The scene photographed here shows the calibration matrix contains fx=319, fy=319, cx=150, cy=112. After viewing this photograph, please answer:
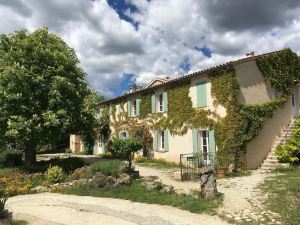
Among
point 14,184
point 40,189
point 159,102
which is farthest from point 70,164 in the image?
point 159,102

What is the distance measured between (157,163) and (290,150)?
7879mm

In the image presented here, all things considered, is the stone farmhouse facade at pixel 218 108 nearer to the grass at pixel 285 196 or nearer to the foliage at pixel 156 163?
the foliage at pixel 156 163

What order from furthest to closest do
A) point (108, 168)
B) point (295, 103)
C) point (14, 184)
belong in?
point (295, 103), point (108, 168), point (14, 184)

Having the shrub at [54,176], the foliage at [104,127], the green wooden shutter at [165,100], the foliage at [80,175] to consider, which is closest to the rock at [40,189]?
the shrub at [54,176]

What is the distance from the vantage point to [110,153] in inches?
1045

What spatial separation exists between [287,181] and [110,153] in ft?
55.1

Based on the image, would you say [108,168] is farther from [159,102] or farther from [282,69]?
[282,69]

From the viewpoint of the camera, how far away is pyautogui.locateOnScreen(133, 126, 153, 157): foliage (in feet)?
73.1

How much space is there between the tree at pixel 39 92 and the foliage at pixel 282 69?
9.97 metres

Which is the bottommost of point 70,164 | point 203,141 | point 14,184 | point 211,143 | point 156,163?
point 14,184

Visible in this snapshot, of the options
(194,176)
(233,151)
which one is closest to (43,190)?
(194,176)

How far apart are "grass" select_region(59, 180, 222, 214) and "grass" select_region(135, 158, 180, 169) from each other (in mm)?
6191

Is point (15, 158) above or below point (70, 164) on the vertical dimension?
above

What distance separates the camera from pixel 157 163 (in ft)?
66.4
